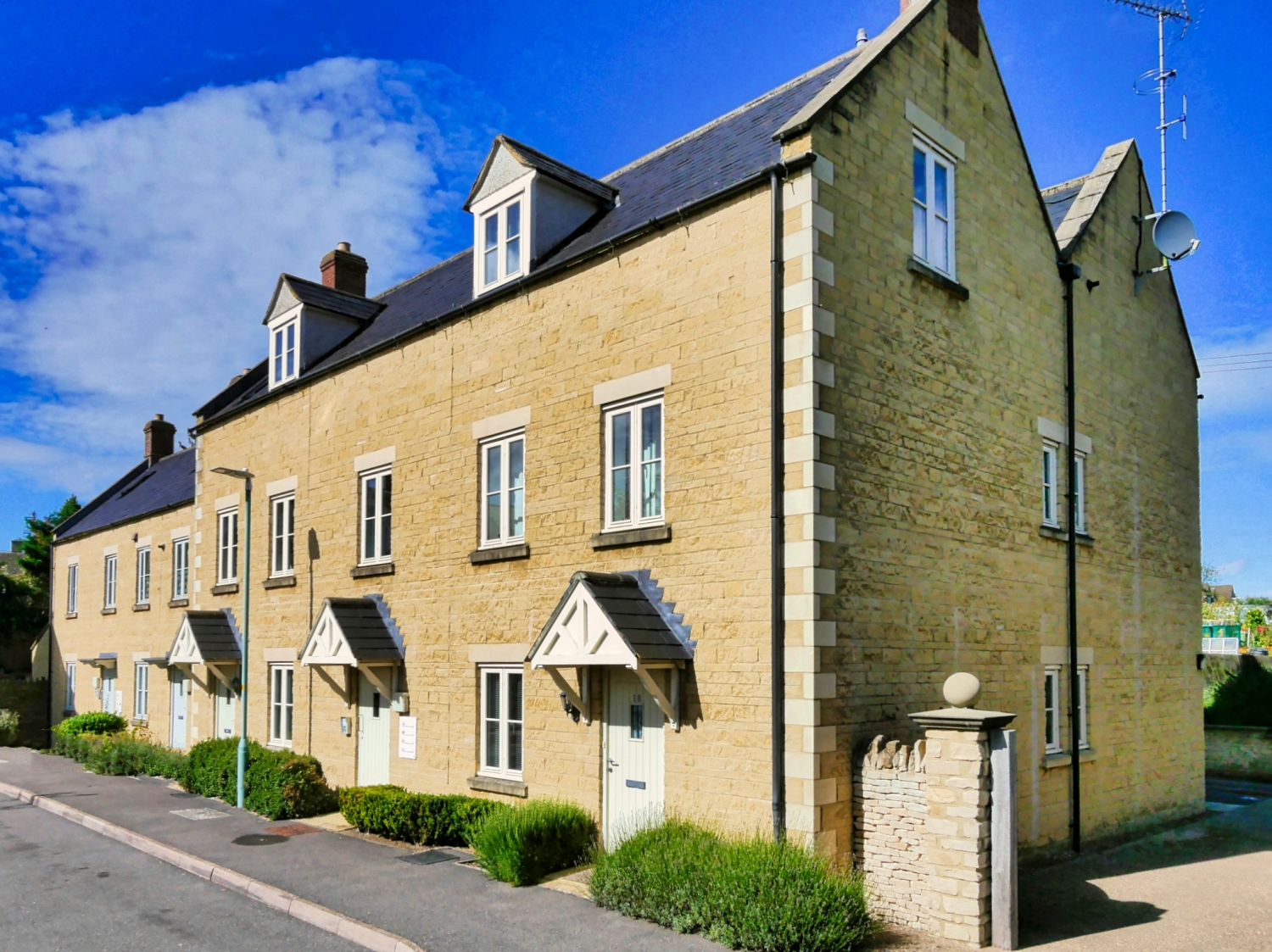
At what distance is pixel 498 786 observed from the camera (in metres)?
14.0

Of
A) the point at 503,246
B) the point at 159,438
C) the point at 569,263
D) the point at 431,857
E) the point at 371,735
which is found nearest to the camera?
the point at 431,857

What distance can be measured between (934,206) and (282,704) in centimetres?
1477

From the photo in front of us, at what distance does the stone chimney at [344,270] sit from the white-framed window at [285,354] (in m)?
4.27

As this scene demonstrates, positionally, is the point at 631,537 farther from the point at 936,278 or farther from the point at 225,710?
the point at 225,710

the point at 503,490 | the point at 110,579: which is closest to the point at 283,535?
the point at 503,490

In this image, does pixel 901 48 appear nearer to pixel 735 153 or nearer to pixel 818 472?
pixel 735 153

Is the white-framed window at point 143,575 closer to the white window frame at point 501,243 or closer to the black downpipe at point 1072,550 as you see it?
the white window frame at point 501,243

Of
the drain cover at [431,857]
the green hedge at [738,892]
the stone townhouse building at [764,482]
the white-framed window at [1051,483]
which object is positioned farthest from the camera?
the white-framed window at [1051,483]

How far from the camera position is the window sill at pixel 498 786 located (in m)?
13.7

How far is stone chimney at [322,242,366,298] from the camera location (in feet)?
83.6

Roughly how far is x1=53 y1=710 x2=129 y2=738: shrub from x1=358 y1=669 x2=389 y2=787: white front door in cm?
1433

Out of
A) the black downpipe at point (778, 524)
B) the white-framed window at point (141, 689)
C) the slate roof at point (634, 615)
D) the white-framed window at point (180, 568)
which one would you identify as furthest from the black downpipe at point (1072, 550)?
the white-framed window at point (141, 689)

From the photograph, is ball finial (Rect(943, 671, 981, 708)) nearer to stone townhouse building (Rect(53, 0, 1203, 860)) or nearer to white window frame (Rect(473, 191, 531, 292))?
stone townhouse building (Rect(53, 0, 1203, 860))

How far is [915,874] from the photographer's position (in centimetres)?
991
